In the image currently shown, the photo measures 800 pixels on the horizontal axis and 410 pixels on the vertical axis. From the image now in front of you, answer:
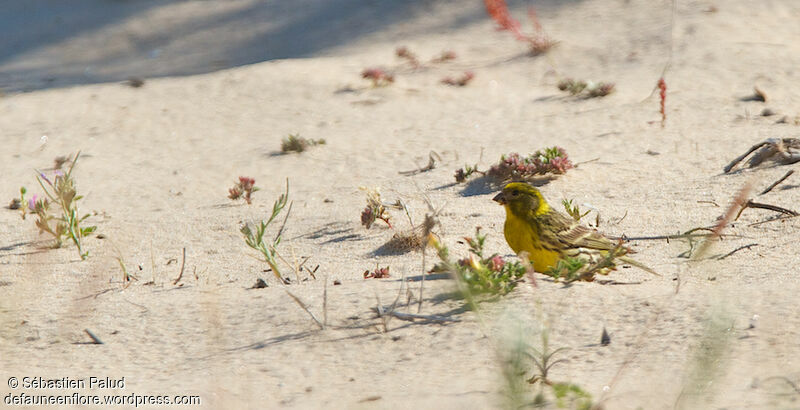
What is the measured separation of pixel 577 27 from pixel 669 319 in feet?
27.7

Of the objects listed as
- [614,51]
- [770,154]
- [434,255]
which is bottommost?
[434,255]

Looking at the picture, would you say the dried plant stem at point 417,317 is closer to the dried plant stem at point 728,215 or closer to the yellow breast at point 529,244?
the yellow breast at point 529,244

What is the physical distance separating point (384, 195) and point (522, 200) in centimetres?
182

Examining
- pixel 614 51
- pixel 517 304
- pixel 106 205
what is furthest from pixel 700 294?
pixel 614 51

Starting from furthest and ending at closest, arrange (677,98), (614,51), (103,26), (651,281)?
(103,26) → (614,51) → (677,98) → (651,281)

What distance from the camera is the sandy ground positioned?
3.17m

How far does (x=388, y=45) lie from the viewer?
1154cm

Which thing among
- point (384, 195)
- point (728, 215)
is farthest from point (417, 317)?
point (384, 195)

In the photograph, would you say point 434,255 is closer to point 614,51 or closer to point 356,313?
point 356,313

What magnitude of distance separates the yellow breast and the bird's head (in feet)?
0.19

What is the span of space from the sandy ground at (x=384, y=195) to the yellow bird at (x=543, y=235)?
0.85ft

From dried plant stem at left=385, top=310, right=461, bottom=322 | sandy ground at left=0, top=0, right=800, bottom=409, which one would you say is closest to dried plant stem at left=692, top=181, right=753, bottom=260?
sandy ground at left=0, top=0, right=800, bottom=409

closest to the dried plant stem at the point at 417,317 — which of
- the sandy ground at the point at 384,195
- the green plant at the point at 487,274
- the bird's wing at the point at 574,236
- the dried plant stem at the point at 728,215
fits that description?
the sandy ground at the point at 384,195

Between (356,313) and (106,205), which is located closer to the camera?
(356,313)
